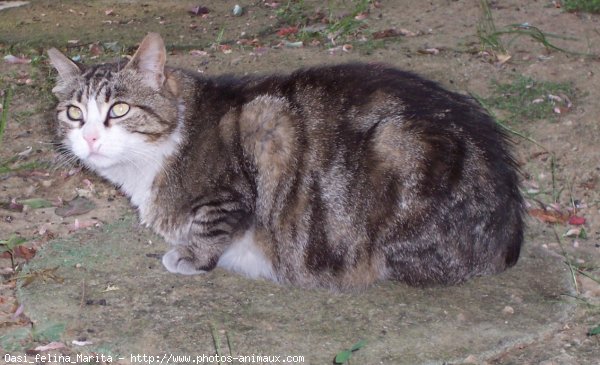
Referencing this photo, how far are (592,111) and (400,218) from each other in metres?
2.01

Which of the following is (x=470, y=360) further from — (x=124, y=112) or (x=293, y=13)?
(x=293, y=13)

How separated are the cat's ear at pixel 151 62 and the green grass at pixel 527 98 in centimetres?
218

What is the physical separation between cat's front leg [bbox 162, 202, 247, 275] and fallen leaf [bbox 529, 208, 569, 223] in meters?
1.59

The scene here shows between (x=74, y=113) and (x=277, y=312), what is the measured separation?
1.25m

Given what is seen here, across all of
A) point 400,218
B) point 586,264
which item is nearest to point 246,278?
point 400,218

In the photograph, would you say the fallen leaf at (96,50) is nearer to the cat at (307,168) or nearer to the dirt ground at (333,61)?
the dirt ground at (333,61)

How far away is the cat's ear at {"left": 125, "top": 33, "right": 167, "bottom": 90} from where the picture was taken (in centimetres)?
358

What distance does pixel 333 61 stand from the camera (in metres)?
5.55

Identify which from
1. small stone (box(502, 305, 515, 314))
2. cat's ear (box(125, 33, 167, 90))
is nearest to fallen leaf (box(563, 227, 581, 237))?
small stone (box(502, 305, 515, 314))

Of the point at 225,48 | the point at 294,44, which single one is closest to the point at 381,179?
the point at 294,44

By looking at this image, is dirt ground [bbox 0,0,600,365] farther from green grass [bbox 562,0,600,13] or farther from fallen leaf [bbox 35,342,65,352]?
fallen leaf [bbox 35,342,65,352]

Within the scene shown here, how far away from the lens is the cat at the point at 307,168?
3.40 metres

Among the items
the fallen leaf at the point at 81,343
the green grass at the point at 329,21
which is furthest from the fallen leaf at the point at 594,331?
the green grass at the point at 329,21

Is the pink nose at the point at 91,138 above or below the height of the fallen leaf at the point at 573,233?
above
